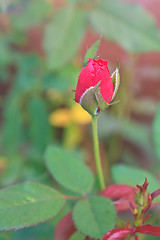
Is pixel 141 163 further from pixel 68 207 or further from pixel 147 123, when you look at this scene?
pixel 68 207

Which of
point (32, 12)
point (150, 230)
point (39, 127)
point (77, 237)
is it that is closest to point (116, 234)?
point (150, 230)

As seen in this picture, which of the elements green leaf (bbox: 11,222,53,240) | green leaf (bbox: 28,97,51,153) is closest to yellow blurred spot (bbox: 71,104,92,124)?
green leaf (bbox: 28,97,51,153)

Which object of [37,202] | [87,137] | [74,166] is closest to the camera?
[37,202]

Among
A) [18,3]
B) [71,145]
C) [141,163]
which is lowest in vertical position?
[141,163]

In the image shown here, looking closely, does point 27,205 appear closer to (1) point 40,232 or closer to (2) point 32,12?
(1) point 40,232

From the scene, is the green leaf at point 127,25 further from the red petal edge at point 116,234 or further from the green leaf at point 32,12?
the red petal edge at point 116,234

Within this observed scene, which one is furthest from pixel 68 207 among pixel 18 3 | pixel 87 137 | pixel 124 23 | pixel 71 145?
pixel 87 137
